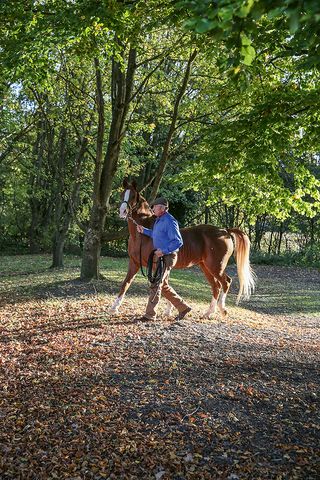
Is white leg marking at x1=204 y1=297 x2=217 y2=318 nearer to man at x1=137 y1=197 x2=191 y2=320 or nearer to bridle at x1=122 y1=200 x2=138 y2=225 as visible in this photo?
man at x1=137 y1=197 x2=191 y2=320

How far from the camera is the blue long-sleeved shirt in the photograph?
26.9ft

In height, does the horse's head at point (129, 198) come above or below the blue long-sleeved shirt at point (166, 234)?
above

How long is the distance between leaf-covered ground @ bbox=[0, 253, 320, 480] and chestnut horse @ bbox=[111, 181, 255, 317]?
93cm

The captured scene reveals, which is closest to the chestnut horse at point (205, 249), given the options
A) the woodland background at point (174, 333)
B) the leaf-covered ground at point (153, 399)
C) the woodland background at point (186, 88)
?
the woodland background at point (174, 333)

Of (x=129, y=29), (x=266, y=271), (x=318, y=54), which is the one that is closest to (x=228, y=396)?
(x=318, y=54)

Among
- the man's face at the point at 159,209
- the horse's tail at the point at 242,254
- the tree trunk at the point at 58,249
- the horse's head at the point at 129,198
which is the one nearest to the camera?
the man's face at the point at 159,209

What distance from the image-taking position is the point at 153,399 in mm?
5055

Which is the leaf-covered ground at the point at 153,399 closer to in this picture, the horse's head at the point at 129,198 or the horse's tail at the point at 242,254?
the horse's tail at the point at 242,254

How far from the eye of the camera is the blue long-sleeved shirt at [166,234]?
26.9 feet

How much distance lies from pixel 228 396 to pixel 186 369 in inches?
35.2

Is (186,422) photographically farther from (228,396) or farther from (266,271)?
(266,271)

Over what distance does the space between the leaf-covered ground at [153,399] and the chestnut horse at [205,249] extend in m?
0.93

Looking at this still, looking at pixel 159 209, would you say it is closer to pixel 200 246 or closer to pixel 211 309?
pixel 200 246

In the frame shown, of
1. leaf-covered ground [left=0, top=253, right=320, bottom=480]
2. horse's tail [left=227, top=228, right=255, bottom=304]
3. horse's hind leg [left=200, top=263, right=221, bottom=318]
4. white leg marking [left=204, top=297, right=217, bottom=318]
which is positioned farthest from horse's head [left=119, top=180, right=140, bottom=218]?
white leg marking [left=204, top=297, right=217, bottom=318]
